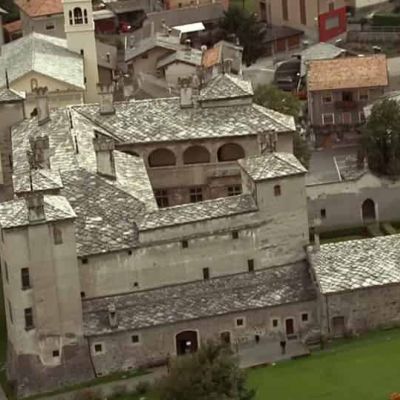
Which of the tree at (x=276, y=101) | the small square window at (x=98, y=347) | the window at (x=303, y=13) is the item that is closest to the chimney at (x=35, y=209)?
the small square window at (x=98, y=347)

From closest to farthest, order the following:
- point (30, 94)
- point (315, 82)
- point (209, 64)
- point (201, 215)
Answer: point (201, 215) → point (30, 94) → point (315, 82) → point (209, 64)

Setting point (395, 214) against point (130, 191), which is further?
point (395, 214)

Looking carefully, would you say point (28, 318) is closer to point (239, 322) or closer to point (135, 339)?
point (135, 339)

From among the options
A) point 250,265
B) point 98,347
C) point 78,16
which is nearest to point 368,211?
point 250,265

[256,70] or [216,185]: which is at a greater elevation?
[256,70]

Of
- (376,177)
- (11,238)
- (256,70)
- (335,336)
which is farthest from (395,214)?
(256,70)

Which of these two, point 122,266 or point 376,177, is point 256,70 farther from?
point 122,266

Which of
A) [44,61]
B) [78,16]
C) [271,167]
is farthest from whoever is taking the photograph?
[78,16]
